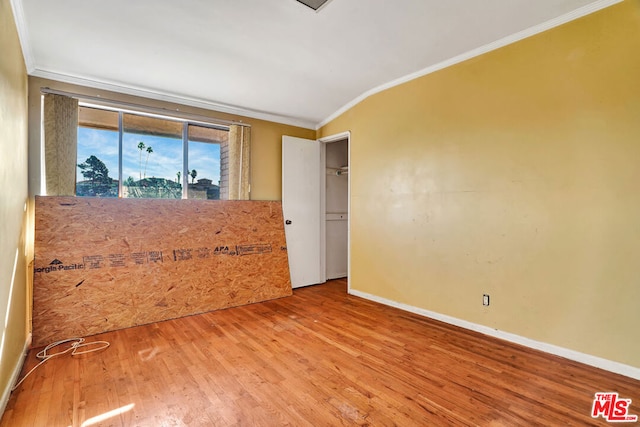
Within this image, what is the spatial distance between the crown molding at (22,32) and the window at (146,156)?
568mm

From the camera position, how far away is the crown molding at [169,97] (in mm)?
3021

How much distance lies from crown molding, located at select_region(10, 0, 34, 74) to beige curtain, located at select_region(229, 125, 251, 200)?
2060mm

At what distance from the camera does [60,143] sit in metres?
2.97

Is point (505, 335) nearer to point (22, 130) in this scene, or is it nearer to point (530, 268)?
point (530, 268)

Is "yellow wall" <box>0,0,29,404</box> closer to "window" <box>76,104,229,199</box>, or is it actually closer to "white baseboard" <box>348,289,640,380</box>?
"window" <box>76,104,229,199</box>

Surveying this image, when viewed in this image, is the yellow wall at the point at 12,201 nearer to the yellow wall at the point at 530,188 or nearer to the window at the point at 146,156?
the window at the point at 146,156

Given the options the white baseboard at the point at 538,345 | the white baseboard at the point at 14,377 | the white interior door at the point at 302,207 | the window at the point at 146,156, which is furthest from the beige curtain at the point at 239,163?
the white baseboard at the point at 538,345

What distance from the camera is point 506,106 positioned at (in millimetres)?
2721

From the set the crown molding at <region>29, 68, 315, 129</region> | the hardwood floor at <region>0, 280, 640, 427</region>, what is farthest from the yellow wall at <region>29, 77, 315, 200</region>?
the hardwood floor at <region>0, 280, 640, 427</region>

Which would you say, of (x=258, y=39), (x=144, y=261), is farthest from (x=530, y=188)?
(x=144, y=261)

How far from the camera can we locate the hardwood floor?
1.71 m

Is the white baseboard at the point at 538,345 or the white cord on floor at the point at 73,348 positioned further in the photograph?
the white cord on floor at the point at 73,348

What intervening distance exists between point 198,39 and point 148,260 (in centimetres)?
240

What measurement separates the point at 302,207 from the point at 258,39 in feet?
8.45
